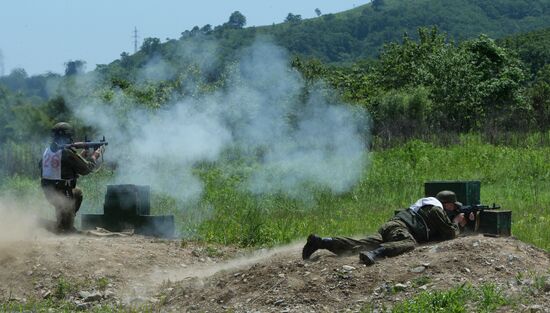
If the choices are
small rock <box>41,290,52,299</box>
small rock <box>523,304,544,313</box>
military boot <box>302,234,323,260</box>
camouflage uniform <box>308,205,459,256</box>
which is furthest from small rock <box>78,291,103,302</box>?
small rock <box>523,304,544,313</box>

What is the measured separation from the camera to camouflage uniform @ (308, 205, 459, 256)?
1062 cm

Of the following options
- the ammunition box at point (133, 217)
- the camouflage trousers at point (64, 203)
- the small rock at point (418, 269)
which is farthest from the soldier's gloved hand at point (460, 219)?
the camouflage trousers at point (64, 203)

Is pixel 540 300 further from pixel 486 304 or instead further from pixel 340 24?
pixel 340 24

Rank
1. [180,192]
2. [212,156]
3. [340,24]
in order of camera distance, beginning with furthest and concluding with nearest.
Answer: [340,24]
[212,156]
[180,192]

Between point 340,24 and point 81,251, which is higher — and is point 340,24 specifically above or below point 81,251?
above

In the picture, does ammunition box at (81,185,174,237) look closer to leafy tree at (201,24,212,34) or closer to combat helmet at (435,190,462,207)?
combat helmet at (435,190,462,207)

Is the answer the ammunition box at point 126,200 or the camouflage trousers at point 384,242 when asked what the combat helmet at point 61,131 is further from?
the camouflage trousers at point 384,242

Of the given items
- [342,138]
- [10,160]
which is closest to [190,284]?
[342,138]

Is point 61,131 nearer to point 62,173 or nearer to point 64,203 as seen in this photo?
point 62,173

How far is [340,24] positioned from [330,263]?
121691 mm

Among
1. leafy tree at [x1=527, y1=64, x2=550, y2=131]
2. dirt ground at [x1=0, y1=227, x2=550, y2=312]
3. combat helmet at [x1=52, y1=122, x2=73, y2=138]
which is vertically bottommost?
dirt ground at [x1=0, y1=227, x2=550, y2=312]

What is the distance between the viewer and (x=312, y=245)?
10.6 metres

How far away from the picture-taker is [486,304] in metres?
8.44

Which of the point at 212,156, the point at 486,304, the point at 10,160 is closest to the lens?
the point at 486,304
